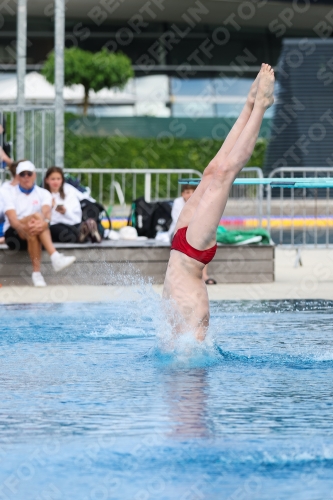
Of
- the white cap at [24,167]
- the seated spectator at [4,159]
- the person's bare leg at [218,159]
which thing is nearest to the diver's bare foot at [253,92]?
the person's bare leg at [218,159]

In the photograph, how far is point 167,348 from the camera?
6.59 m

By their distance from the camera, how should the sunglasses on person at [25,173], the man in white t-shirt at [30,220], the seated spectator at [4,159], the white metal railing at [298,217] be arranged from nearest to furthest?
the man in white t-shirt at [30,220] < the sunglasses on person at [25,173] < the seated spectator at [4,159] < the white metal railing at [298,217]

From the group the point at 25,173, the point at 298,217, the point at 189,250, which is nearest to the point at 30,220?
the point at 25,173

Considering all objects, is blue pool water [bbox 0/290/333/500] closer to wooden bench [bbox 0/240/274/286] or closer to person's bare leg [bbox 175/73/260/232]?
person's bare leg [bbox 175/73/260/232]

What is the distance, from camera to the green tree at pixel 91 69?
3547 centimetres

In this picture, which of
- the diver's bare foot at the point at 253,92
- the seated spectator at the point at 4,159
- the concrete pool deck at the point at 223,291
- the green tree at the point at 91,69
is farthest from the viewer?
the green tree at the point at 91,69

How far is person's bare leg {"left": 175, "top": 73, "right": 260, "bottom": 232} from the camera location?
6293 mm

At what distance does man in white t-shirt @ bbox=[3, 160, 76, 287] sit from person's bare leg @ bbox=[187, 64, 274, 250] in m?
5.44

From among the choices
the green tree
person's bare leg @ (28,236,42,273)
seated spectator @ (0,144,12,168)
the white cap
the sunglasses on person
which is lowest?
person's bare leg @ (28,236,42,273)

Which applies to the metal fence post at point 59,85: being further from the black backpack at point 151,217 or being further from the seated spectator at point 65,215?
the seated spectator at point 65,215

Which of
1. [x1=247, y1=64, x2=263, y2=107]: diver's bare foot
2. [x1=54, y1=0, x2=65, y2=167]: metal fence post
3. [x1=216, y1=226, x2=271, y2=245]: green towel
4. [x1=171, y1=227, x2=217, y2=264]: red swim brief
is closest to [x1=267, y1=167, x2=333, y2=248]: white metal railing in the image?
[x1=216, y1=226, x2=271, y2=245]: green towel

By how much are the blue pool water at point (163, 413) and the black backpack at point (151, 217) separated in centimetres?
629

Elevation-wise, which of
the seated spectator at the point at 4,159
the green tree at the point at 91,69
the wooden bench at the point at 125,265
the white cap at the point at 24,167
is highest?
the green tree at the point at 91,69

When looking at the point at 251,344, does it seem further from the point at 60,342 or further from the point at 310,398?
the point at 310,398
